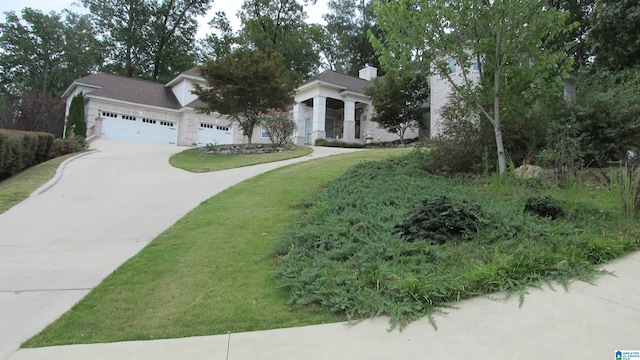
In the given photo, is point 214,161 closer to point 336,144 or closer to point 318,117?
point 336,144

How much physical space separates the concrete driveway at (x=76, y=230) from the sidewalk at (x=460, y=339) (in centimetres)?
97

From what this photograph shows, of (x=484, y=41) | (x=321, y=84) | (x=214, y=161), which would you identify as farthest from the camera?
(x=321, y=84)

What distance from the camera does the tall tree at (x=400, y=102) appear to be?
2011 cm

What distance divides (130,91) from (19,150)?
14938 mm

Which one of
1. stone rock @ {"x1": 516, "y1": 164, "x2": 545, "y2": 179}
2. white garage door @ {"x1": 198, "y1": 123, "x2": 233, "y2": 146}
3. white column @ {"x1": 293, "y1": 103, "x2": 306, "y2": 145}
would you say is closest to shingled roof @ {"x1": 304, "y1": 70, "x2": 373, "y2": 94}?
white column @ {"x1": 293, "y1": 103, "x2": 306, "y2": 145}

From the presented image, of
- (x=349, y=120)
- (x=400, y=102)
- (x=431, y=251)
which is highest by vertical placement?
(x=400, y=102)

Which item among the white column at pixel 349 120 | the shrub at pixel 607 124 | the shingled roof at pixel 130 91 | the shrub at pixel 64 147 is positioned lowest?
the shrub at pixel 64 147

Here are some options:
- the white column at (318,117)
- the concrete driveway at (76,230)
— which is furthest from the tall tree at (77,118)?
the white column at (318,117)

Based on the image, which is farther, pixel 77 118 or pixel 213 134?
pixel 213 134

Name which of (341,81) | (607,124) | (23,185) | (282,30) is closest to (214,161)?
(23,185)

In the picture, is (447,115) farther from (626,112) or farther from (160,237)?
(160,237)

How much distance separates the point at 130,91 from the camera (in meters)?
26.1

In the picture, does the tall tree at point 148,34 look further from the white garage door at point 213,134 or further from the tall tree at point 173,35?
the white garage door at point 213,134

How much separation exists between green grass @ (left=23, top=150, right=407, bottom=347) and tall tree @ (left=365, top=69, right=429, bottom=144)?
15.2 meters
